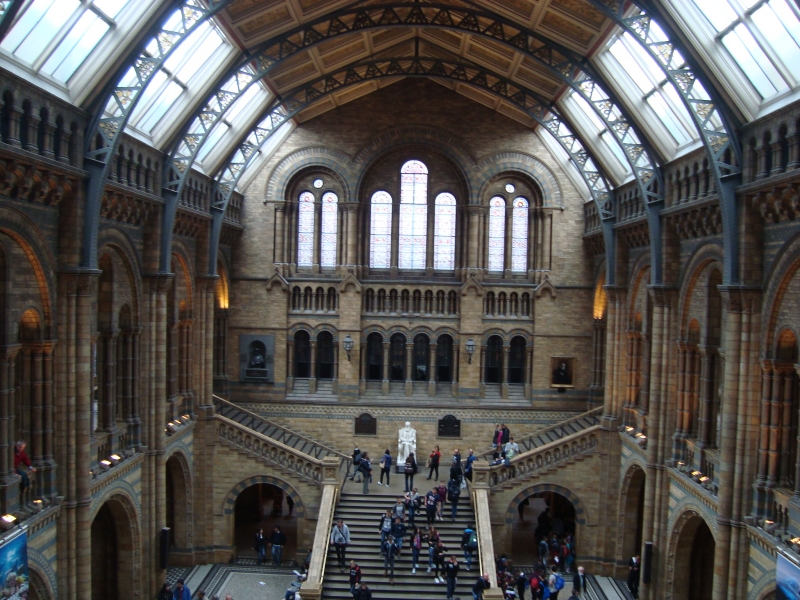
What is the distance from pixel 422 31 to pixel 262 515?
70.6 feet

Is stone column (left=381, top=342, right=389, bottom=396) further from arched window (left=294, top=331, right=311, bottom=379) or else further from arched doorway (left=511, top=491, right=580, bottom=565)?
arched doorway (left=511, top=491, right=580, bottom=565)

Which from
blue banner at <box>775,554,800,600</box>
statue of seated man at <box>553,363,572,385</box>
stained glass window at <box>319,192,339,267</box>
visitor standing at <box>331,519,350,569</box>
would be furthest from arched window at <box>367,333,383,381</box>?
blue banner at <box>775,554,800,600</box>

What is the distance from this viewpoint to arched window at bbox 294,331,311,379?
32844 millimetres

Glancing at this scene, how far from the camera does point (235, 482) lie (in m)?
26.8

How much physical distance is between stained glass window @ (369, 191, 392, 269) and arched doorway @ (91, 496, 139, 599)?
16522 mm

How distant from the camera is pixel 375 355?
3309 centimetres

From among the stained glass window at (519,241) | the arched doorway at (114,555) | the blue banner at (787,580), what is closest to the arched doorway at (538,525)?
the stained glass window at (519,241)

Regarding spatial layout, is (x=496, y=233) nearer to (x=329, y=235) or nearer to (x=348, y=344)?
(x=329, y=235)

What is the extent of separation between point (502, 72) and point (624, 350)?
460 inches

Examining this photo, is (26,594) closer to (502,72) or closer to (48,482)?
(48,482)

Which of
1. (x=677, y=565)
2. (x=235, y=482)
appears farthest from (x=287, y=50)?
(x=677, y=565)

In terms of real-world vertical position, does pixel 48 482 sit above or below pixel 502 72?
below

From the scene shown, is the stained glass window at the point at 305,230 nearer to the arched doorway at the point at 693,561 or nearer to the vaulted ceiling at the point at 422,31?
the vaulted ceiling at the point at 422,31

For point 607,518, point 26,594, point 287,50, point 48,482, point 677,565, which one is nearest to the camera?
point 26,594
